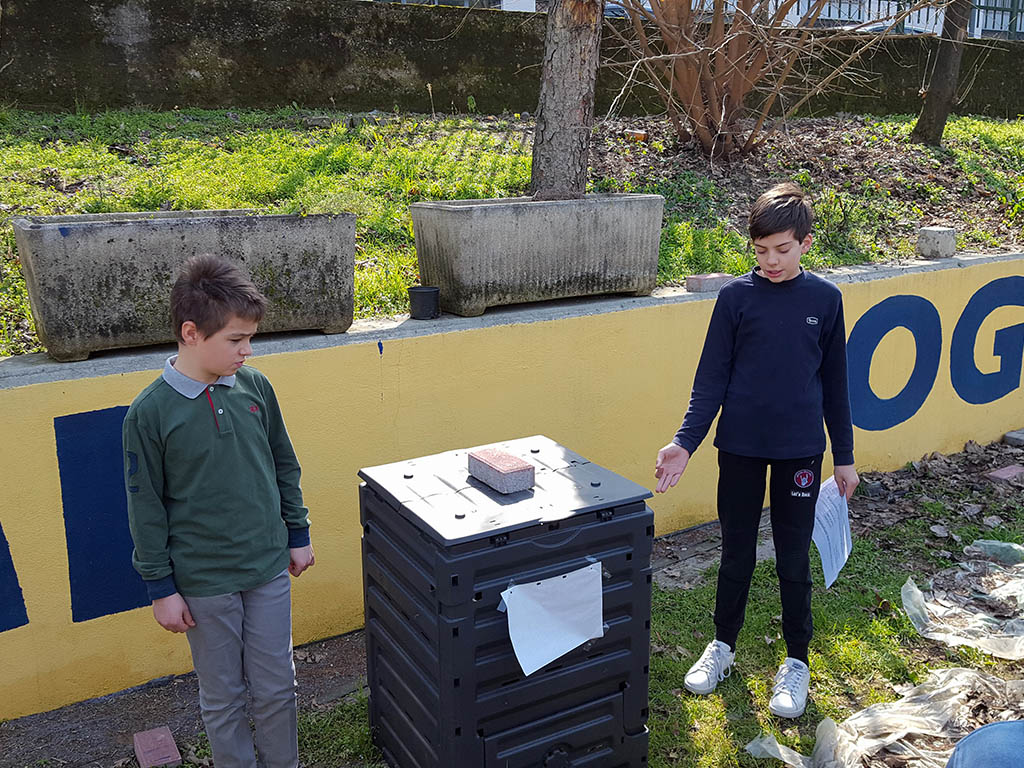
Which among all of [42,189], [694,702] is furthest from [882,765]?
[42,189]

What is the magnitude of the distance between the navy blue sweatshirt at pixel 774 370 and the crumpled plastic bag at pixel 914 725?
1062 mm

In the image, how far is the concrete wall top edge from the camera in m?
3.38

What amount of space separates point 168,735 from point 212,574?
1.13 m

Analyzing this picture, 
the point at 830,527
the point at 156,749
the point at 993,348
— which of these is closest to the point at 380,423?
the point at 156,749

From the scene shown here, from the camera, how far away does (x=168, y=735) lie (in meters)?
3.30

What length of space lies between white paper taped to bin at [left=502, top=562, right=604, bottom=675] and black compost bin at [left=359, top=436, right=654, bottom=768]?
4cm

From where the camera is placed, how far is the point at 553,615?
102 inches

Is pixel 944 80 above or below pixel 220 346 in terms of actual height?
above

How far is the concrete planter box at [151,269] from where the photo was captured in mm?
3350

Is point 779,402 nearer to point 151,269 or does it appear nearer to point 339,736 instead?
point 339,736

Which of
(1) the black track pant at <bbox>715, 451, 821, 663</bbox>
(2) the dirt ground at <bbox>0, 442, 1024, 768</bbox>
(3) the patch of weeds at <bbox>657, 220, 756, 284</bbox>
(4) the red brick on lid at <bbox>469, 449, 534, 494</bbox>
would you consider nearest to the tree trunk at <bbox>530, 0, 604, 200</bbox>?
(3) the patch of weeds at <bbox>657, 220, 756, 284</bbox>

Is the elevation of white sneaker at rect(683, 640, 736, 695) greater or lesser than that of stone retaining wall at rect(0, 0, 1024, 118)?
lesser

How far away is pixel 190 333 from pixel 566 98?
3419 mm

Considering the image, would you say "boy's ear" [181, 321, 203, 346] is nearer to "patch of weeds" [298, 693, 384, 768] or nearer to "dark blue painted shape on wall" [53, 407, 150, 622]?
"dark blue painted shape on wall" [53, 407, 150, 622]
